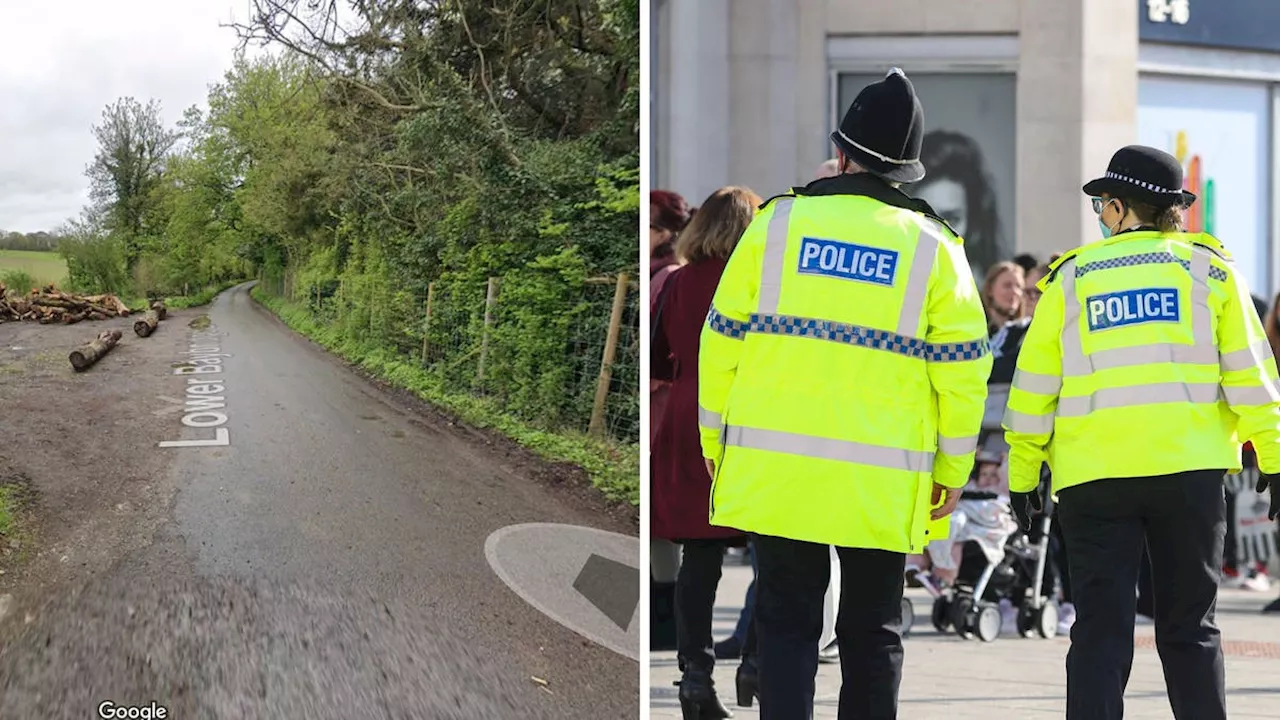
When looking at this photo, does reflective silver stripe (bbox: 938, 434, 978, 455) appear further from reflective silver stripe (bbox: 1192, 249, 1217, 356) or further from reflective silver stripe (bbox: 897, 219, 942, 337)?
reflective silver stripe (bbox: 1192, 249, 1217, 356)

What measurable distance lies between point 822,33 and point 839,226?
7391mm

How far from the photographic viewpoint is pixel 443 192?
388 centimetres

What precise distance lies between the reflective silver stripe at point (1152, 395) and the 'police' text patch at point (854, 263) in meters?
0.77

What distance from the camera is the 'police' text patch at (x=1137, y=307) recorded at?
12.8 feet

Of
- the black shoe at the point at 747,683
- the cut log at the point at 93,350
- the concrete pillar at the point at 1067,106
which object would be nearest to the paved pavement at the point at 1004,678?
the black shoe at the point at 747,683

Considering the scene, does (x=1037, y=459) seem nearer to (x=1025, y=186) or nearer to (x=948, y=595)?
(x=948, y=595)

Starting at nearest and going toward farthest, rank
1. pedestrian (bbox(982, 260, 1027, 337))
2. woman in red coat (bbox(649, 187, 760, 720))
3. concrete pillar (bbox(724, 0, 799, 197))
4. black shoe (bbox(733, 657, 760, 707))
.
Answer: woman in red coat (bbox(649, 187, 760, 720)) → black shoe (bbox(733, 657, 760, 707)) → pedestrian (bbox(982, 260, 1027, 337)) → concrete pillar (bbox(724, 0, 799, 197))

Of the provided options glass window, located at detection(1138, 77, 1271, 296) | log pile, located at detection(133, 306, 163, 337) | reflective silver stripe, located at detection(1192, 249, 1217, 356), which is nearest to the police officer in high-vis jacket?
reflective silver stripe, located at detection(1192, 249, 1217, 356)

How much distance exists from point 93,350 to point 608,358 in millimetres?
1233

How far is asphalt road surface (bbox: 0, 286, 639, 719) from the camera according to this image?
3.41m

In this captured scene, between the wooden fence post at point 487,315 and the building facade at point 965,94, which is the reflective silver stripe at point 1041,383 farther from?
the building facade at point 965,94

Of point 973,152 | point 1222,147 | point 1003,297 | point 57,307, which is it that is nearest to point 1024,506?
point 57,307

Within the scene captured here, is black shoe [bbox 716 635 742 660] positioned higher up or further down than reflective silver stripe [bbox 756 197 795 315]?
further down

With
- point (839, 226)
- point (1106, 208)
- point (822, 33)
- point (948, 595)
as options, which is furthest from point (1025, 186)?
point (839, 226)
